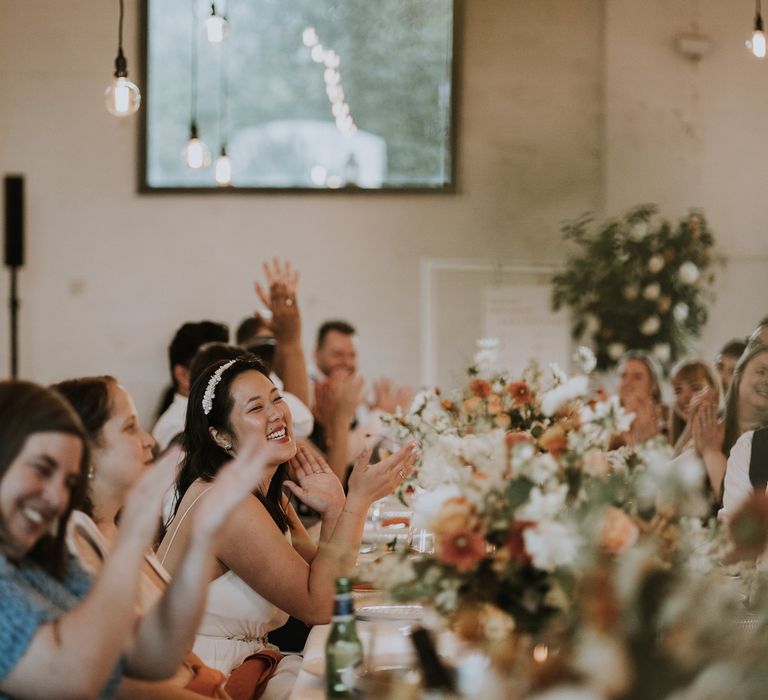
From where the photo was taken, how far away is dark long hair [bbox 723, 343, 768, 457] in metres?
3.32

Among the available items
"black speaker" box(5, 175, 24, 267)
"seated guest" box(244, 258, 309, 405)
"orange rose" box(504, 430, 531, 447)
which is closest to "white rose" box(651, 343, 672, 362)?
"seated guest" box(244, 258, 309, 405)

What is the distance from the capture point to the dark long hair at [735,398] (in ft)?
10.9

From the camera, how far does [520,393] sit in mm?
3053

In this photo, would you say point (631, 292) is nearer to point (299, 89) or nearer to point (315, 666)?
point (299, 89)

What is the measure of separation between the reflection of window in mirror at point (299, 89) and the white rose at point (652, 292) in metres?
1.49

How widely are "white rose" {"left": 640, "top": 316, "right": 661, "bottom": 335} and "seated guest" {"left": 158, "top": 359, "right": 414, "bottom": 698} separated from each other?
12.0 feet

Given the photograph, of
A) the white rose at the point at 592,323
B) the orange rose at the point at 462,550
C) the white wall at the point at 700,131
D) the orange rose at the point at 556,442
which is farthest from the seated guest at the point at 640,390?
the orange rose at the point at 462,550

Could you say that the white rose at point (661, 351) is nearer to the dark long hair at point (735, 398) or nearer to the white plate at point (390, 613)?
the dark long hair at point (735, 398)

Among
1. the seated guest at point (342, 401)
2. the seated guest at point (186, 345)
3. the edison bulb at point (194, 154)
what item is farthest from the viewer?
the edison bulb at point (194, 154)

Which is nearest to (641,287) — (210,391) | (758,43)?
(758,43)

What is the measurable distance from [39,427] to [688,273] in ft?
17.5

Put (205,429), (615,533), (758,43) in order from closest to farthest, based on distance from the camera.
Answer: (615,533)
(205,429)
(758,43)

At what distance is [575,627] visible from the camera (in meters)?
1.31

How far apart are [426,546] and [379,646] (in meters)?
0.86
